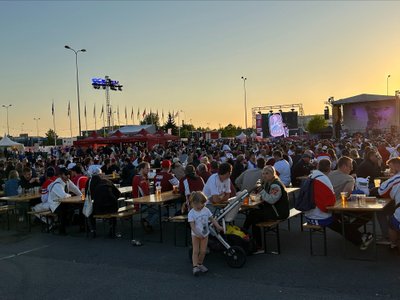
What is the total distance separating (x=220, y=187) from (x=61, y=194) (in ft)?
12.6

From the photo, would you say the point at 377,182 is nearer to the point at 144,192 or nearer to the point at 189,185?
the point at 189,185

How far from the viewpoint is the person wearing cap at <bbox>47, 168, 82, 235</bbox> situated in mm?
8898

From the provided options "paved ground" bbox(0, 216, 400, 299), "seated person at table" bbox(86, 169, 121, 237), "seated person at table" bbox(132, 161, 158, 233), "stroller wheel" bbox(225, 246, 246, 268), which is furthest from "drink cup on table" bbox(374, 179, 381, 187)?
"seated person at table" bbox(86, 169, 121, 237)

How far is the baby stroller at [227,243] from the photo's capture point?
593cm

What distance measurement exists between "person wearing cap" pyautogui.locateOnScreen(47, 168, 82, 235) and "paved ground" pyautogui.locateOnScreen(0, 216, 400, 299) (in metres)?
1.32

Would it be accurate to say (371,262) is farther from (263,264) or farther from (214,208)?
(214,208)

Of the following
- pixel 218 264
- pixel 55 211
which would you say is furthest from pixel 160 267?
pixel 55 211

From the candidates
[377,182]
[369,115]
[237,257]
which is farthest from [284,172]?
[369,115]

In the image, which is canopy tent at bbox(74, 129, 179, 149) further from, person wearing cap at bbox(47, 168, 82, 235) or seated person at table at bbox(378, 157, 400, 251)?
seated person at table at bbox(378, 157, 400, 251)

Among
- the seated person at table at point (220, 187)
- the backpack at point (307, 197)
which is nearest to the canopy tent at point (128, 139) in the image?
the seated person at table at point (220, 187)

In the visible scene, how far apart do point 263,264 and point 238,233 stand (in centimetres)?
57

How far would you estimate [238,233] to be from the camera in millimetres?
6211

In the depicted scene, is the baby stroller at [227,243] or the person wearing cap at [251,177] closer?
the baby stroller at [227,243]

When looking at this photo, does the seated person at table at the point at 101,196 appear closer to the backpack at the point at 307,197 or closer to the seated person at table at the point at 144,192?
the seated person at table at the point at 144,192
